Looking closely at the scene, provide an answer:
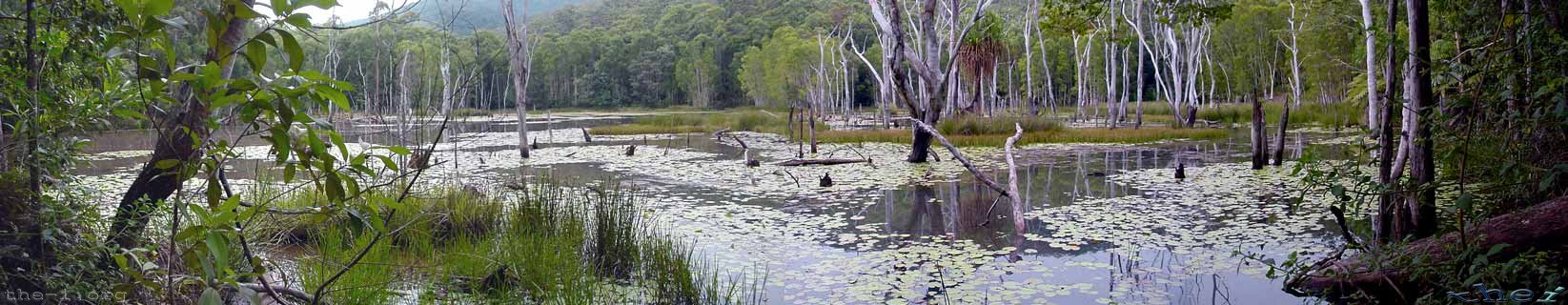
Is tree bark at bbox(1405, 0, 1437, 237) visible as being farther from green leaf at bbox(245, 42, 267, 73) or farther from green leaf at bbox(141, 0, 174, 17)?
green leaf at bbox(141, 0, 174, 17)

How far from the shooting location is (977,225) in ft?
20.3

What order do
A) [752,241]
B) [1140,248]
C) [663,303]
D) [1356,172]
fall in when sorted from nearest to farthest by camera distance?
[1356,172]
[663,303]
[1140,248]
[752,241]

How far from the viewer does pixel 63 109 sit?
8.11ft

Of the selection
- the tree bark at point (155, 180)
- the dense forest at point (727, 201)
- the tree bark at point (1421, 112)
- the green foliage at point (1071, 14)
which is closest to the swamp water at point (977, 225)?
the dense forest at point (727, 201)

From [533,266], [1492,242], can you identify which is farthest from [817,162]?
[1492,242]

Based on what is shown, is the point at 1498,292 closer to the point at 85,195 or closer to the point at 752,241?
the point at 752,241

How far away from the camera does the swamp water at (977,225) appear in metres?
4.24

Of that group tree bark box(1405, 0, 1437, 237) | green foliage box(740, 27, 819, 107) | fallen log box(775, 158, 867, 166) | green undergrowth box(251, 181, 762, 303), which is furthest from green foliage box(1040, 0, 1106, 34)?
green foliage box(740, 27, 819, 107)

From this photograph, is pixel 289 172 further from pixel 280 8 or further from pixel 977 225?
pixel 977 225

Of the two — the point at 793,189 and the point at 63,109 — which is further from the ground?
the point at 63,109

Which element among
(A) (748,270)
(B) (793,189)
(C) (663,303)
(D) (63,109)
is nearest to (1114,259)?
(A) (748,270)

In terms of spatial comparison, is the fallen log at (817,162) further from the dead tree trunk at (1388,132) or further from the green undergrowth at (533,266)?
the dead tree trunk at (1388,132)

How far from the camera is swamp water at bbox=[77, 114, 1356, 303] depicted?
4.24 meters

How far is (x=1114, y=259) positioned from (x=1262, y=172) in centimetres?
565
